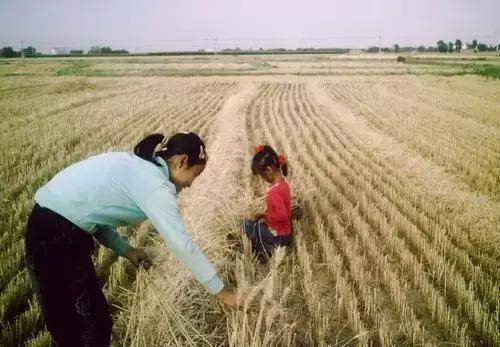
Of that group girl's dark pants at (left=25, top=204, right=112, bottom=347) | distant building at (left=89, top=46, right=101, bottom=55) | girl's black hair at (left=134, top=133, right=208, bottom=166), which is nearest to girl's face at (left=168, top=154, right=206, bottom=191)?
girl's black hair at (left=134, top=133, right=208, bottom=166)

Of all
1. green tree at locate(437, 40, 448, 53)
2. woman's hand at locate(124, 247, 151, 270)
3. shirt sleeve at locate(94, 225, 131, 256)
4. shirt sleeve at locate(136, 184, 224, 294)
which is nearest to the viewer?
shirt sleeve at locate(136, 184, 224, 294)

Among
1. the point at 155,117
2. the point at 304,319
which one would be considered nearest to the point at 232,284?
the point at 304,319

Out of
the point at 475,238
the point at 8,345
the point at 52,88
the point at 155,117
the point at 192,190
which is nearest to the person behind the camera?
the point at 8,345

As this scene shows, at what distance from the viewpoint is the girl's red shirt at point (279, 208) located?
4.18 m

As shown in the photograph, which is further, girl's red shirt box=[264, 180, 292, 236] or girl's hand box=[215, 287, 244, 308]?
girl's red shirt box=[264, 180, 292, 236]

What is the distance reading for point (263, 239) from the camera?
437 centimetres

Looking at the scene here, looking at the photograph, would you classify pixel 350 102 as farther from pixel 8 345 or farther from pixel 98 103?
pixel 8 345

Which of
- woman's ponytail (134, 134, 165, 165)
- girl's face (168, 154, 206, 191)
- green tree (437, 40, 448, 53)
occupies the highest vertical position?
green tree (437, 40, 448, 53)

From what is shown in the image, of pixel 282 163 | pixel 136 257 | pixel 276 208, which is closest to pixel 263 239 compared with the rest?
pixel 276 208

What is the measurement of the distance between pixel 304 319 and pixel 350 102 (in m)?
15.3

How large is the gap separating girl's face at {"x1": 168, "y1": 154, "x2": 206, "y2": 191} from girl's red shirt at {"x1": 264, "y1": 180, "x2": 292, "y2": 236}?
1.93 meters

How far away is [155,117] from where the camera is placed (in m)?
13.6

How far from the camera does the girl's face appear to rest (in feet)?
7.40

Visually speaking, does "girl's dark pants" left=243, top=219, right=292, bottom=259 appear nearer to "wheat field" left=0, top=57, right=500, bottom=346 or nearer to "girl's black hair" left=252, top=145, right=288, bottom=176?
"wheat field" left=0, top=57, right=500, bottom=346
